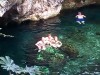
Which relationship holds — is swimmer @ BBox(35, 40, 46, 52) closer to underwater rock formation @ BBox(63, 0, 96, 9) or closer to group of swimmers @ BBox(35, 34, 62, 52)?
group of swimmers @ BBox(35, 34, 62, 52)

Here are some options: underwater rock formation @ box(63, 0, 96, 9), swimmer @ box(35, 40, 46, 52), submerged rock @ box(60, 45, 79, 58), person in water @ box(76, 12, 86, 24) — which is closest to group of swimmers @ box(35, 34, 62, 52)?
swimmer @ box(35, 40, 46, 52)

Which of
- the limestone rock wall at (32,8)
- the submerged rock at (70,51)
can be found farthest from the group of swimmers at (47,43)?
the limestone rock wall at (32,8)

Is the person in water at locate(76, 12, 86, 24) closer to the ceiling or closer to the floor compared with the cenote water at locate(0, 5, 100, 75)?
closer to the ceiling

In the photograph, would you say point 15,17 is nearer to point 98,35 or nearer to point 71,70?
point 98,35

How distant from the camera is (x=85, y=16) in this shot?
21.6m

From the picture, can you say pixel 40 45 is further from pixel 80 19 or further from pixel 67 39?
pixel 80 19

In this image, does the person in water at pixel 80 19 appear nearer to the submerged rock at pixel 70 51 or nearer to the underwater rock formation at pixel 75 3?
the underwater rock formation at pixel 75 3

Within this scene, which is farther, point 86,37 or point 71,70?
point 86,37

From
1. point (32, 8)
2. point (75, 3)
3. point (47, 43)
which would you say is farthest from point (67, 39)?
point (75, 3)

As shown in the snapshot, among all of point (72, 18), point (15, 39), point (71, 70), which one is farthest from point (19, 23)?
point (71, 70)

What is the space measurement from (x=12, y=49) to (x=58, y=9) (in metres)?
7.62

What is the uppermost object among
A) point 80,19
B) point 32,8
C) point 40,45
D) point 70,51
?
point 32,8

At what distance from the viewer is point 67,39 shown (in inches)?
654

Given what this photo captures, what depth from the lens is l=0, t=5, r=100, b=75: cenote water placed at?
13298 mm
